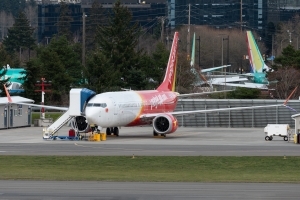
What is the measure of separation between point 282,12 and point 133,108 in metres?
138

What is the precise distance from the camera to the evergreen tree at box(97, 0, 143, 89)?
10088 cm

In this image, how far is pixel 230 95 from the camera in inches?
3745

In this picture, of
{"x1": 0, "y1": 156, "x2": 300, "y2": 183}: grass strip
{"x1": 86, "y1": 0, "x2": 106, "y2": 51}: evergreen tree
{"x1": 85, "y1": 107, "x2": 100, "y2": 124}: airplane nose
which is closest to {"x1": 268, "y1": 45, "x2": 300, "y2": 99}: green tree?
{"x1": 85, "y1": 107, "x2": 100, "y2": 124}: airplane nose

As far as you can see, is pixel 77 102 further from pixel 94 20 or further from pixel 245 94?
pixel 94 20

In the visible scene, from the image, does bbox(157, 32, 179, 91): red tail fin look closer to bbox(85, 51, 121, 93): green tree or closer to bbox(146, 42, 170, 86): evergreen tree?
bbox(85, 51, 121, 93): green tree

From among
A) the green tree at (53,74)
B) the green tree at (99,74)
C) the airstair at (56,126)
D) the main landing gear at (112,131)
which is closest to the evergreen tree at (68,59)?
the green tree at (53,74)

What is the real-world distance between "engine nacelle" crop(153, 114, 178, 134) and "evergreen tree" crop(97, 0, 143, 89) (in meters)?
35.3

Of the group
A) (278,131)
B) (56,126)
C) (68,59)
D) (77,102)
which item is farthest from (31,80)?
(278,131)

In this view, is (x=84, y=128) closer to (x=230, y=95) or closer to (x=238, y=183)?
(x=238, y=183)

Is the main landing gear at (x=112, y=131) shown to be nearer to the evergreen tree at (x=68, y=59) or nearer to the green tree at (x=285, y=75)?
the green tree at (x=285, y=75)

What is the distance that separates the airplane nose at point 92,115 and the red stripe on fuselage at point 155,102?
15.3ft

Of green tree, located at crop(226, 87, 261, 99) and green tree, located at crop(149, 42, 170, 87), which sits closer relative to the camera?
green tree, located at crop(226, 87, 261, 99)

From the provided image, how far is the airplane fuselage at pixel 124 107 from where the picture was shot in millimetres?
59906

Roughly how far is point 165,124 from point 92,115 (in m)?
5.72
